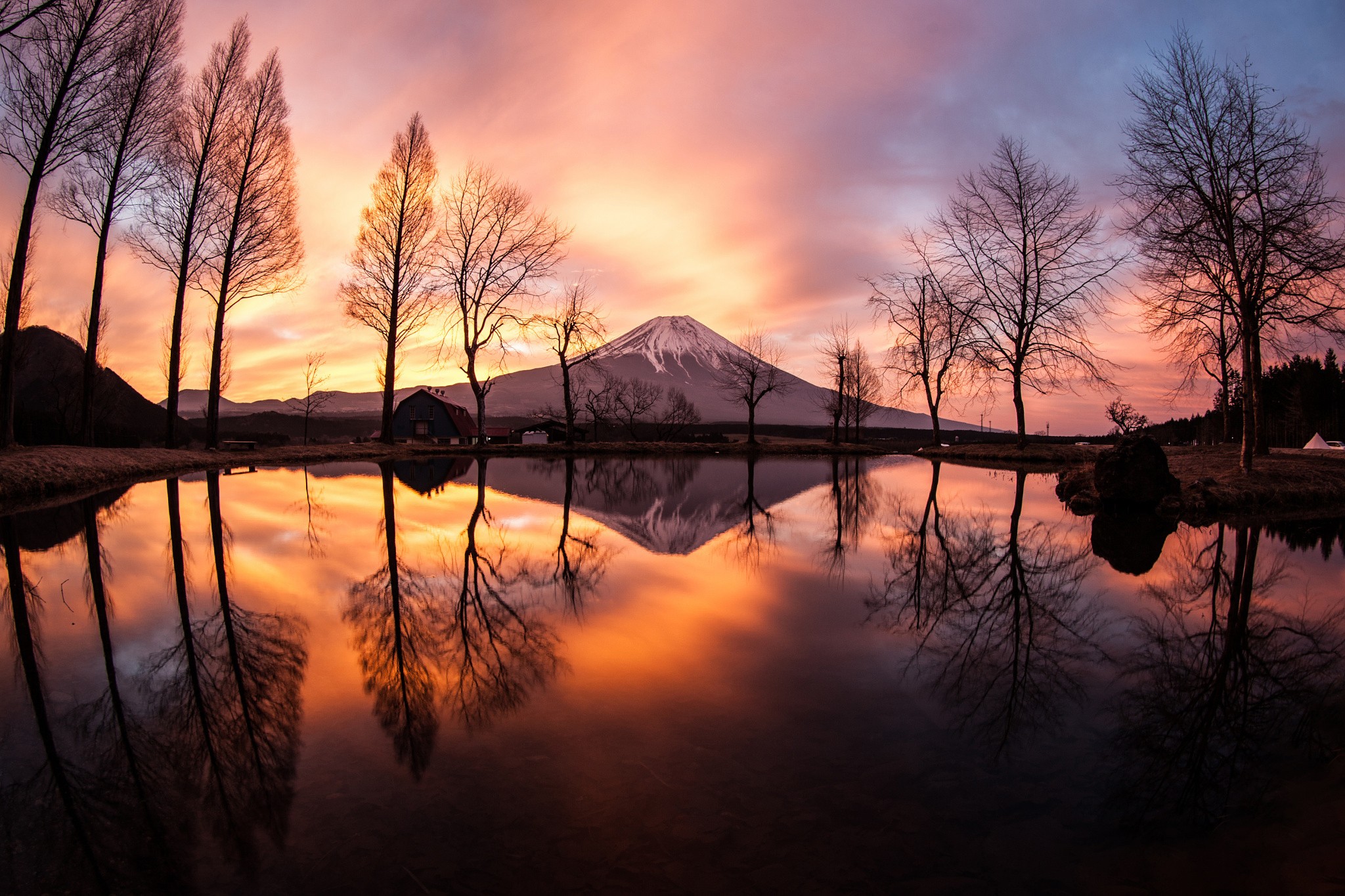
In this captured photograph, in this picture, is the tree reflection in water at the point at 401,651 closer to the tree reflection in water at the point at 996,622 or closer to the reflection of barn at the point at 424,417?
the tree reflection in water at the point at 996,622

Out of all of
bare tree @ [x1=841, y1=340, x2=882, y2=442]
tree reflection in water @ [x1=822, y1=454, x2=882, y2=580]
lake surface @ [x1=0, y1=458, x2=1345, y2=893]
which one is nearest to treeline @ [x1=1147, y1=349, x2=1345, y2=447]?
bare tree @ [x1=841, y1=340, x2=882, y2=442]

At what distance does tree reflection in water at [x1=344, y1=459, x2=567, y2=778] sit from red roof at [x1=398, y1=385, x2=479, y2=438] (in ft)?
200

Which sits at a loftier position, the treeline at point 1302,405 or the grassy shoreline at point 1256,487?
the treeline at point 1302,405

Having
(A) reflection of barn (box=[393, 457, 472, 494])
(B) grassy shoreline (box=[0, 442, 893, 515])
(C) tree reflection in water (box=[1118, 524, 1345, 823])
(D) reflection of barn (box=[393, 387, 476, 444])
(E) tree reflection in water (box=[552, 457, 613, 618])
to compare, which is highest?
(D) reflection of barn (box=[393, 387, 476, 444])

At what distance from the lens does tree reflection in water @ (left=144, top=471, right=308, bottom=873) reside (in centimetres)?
266

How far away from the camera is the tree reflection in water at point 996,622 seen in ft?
12.9

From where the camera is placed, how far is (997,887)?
2.27 metres

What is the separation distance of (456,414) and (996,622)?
72.3 metres

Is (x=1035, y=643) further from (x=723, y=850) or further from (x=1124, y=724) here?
(x=723, y=850)

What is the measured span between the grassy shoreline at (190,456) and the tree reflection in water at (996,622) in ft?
47.0

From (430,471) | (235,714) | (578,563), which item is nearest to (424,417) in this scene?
(430,471)

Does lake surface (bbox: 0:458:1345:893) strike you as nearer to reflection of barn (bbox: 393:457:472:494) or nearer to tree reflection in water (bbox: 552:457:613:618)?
tree reflection in water (bbox: 552:457:613:618)

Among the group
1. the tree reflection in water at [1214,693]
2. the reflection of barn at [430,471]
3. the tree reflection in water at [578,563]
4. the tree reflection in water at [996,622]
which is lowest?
the tree reflection in water at [1214,693]

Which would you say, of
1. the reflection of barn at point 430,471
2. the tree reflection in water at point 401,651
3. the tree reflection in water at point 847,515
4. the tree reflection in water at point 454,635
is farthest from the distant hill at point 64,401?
the tree reflection in water at point 847,515
